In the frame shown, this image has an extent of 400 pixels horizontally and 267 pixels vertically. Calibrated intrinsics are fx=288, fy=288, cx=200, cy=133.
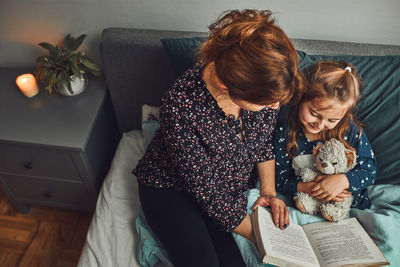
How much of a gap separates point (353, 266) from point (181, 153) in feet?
1.93

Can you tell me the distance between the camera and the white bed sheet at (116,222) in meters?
0.98

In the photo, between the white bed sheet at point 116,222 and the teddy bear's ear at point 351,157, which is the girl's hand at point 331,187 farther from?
the white bed sheet at point 116,222

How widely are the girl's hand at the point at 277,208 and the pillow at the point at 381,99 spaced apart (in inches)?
16.1

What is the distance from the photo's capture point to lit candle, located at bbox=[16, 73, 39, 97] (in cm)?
121

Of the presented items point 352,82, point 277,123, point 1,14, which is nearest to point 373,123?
point 352,82

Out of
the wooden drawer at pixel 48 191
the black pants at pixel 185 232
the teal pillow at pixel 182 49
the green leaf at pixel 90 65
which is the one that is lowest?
the wooden drawer at pixel 48 191

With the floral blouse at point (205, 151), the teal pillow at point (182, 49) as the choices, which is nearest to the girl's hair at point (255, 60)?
the floral blouse at point (205, 151)

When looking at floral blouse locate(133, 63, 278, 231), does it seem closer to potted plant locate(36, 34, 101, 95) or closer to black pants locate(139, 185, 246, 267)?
black pants locate(139, 185, 246, 267)

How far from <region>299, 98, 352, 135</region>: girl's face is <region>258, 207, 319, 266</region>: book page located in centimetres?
33

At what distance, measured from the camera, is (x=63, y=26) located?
124cm

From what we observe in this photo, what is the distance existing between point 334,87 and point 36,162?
3.84 ft

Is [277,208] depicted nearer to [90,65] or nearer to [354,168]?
[354,168]

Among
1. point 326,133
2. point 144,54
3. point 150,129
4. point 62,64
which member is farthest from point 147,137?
point 326,133

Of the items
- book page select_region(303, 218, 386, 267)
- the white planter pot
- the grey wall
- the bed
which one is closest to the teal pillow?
the bed
